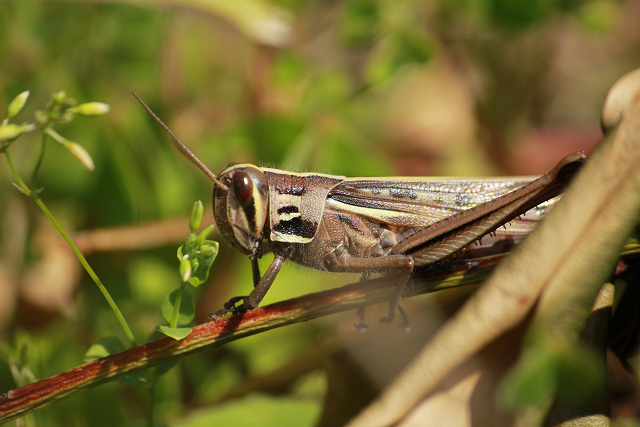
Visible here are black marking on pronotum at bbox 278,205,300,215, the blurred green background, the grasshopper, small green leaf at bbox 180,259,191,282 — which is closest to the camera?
small green leaf at bbox 180,259,191,282

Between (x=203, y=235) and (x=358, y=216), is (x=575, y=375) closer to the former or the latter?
(x=203, y=235)

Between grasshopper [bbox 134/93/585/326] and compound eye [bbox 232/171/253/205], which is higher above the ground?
compound eye [bbox 232/171/253/205]

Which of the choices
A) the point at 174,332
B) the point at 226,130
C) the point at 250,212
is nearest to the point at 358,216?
the point at 250,212

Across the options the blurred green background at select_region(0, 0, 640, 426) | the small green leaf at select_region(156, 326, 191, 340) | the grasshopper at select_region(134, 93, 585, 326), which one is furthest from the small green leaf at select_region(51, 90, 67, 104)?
the blurred green background at select_region(0, 0, 640, 426)

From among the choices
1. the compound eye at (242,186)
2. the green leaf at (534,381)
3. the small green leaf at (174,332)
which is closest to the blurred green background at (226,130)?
the compound eye at (242,186)

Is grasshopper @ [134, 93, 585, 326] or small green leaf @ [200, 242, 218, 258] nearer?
small green leaf @ [200, 242, 218, 258]

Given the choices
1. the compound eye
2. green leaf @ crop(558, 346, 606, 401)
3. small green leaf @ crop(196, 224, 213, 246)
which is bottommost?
green leaf @ crop(558, 346, 606, 401)

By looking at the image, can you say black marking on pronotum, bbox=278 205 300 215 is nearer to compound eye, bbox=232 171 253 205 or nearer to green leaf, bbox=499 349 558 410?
compound eye, bbox=232 171 253 205
